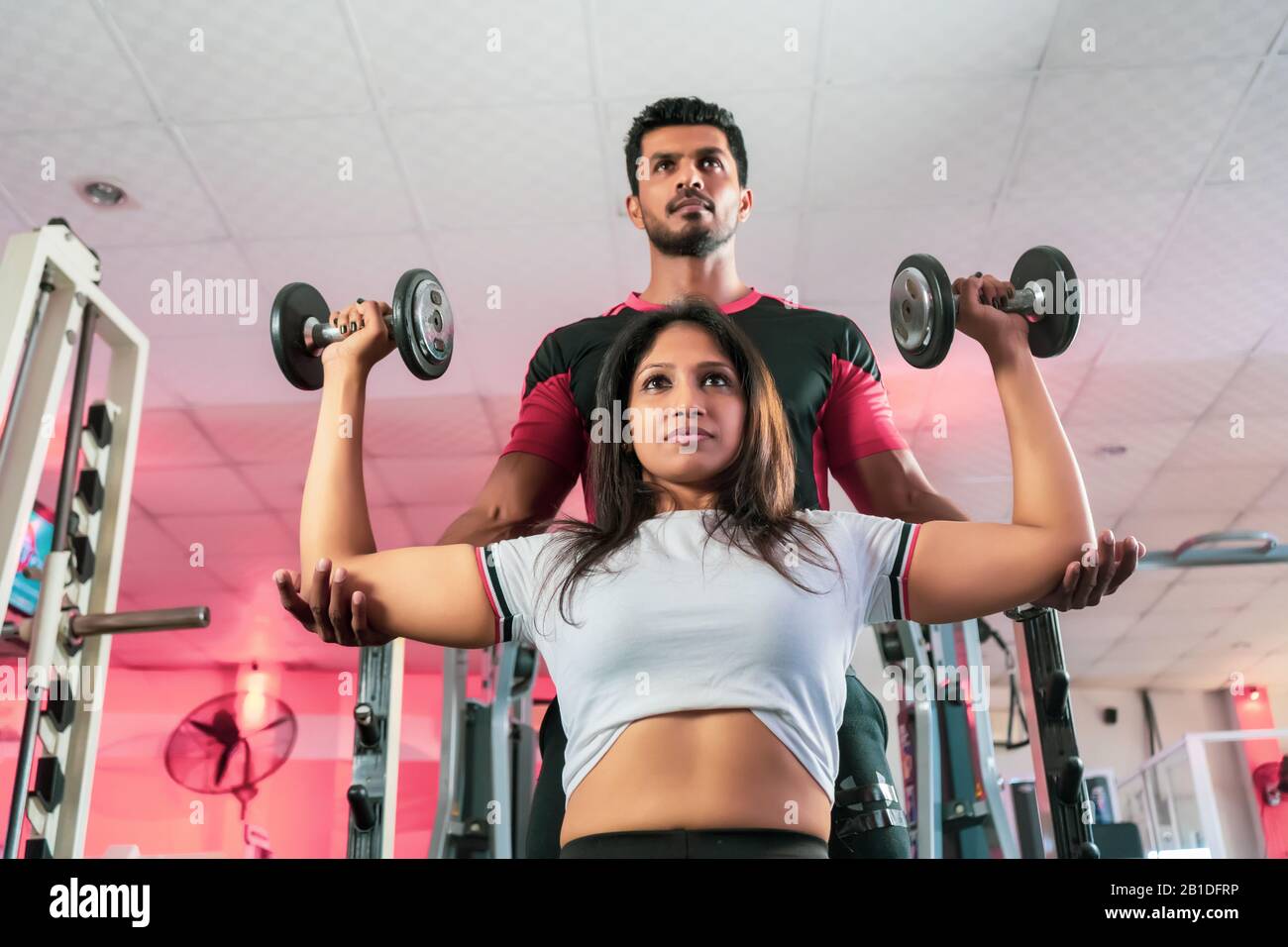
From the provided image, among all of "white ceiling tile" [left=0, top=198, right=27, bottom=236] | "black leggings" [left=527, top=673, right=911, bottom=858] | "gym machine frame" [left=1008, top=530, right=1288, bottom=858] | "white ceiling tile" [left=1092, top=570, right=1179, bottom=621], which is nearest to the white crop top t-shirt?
"black leggings" [left=527, top=673, right=911, bottom=858]

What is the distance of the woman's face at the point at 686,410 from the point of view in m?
1.16

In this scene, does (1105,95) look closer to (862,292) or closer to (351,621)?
(862,292)

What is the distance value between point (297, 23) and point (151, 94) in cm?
51

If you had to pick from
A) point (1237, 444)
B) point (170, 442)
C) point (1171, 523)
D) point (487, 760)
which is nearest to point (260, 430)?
point (170, 442)

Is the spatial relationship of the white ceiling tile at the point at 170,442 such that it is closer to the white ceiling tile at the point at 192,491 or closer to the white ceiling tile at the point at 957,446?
the white ceiling tile at the point at 192,491

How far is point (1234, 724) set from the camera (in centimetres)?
933

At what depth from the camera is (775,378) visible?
1381 mm

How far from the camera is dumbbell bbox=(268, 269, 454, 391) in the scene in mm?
1287

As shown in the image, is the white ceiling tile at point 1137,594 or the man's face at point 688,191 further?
the white ceiling tile at point 1137,594

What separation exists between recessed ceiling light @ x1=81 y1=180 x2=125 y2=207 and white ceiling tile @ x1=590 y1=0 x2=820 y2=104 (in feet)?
5.02

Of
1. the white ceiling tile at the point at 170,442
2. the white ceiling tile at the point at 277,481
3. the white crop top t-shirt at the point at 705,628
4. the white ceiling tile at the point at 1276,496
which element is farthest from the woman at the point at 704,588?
the white ceiling tile at the point at 1276,496

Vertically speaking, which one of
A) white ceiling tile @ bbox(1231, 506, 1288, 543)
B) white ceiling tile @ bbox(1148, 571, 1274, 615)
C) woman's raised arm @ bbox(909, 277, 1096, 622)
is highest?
white ceiling tile @ bbox(1231, 506, 1288, 543)

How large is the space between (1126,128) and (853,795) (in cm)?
259

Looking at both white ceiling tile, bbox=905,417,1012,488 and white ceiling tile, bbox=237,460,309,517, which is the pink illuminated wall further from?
white ceiling tile, bbox=905,417,1012,488
